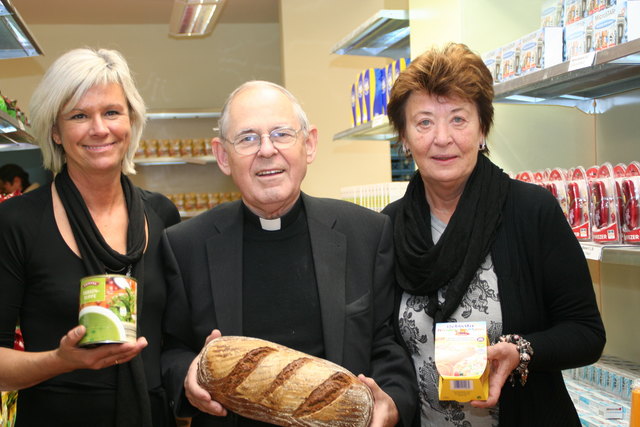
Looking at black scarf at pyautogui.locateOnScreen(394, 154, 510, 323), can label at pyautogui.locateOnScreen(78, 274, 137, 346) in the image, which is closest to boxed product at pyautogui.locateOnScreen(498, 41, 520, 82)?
black scarf at pyautogui.locateOnScreen(394, 154, 510, 323)

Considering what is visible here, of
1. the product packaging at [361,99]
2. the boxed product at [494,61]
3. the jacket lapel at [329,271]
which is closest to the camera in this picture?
the jacket lapel at [329,271]

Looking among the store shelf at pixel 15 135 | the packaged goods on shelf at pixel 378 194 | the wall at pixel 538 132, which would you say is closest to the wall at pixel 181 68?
the store shelf at pixel 15 135

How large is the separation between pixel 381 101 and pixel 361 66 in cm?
304

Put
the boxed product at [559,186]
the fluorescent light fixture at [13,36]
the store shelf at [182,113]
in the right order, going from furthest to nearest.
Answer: the store shelf at [182,113] → the fluorescent light fixture at [13,36] → the boxed product at [559,186]

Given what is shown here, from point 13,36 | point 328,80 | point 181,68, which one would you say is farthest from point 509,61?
point 181,68

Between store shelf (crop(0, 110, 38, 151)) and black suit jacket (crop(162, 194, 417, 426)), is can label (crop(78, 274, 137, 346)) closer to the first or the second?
black suit jacket (crop(162, 194, 417, 426))

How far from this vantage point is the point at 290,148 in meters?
1.82

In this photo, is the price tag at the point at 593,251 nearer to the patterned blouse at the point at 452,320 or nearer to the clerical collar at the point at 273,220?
the patterned blouse at the point at 452,320

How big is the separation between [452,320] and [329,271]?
0.39 metres

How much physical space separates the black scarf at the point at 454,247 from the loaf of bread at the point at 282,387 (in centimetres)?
42

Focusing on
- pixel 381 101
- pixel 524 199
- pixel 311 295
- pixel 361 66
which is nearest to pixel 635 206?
pixel 524 199

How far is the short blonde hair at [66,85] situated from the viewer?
195cm

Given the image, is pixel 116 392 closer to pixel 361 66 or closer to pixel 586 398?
pixel 586 398

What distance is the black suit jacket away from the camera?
1.78 m
